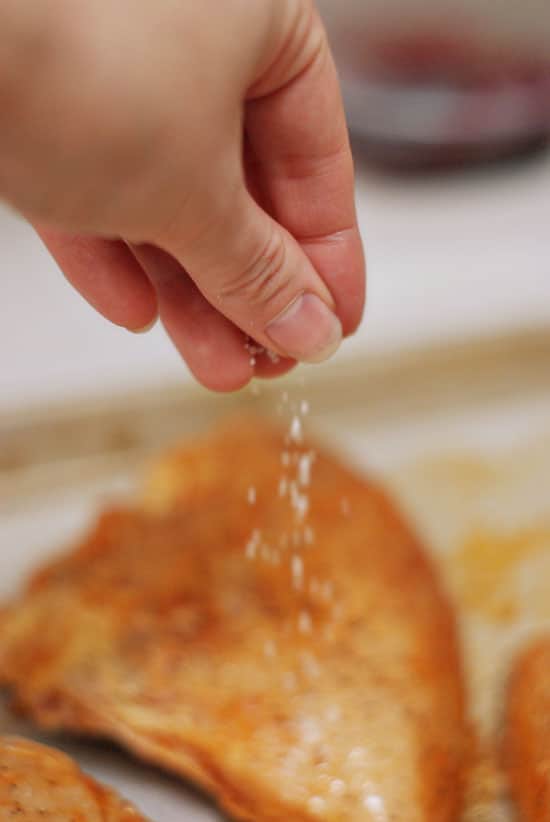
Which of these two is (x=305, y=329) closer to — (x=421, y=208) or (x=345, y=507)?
(x=345, y=507)

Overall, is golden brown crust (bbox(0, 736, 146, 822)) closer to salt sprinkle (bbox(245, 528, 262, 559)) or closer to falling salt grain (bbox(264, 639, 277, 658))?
falling salt grain (bbox(264, 639, 277, 658))

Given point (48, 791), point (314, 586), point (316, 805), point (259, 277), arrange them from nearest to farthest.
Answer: point (259, 277)
point (48, 791)
point (316, 805)
point (314, 586)

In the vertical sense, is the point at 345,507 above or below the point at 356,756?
above

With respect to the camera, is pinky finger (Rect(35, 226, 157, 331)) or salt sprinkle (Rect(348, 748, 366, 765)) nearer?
pinky finger (Rect(35, 226, 157, 331))

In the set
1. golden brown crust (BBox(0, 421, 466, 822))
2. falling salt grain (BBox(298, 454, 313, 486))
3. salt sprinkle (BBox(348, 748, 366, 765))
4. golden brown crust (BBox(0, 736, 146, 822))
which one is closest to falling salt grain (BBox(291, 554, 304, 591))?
golden brown crust (BBox(0, 421, 466, 822))

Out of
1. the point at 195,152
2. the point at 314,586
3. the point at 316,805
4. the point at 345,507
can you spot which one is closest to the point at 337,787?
the point at 316,805

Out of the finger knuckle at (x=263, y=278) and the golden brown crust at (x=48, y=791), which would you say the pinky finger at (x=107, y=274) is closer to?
the finger knuckle at (x=263, y=278)
